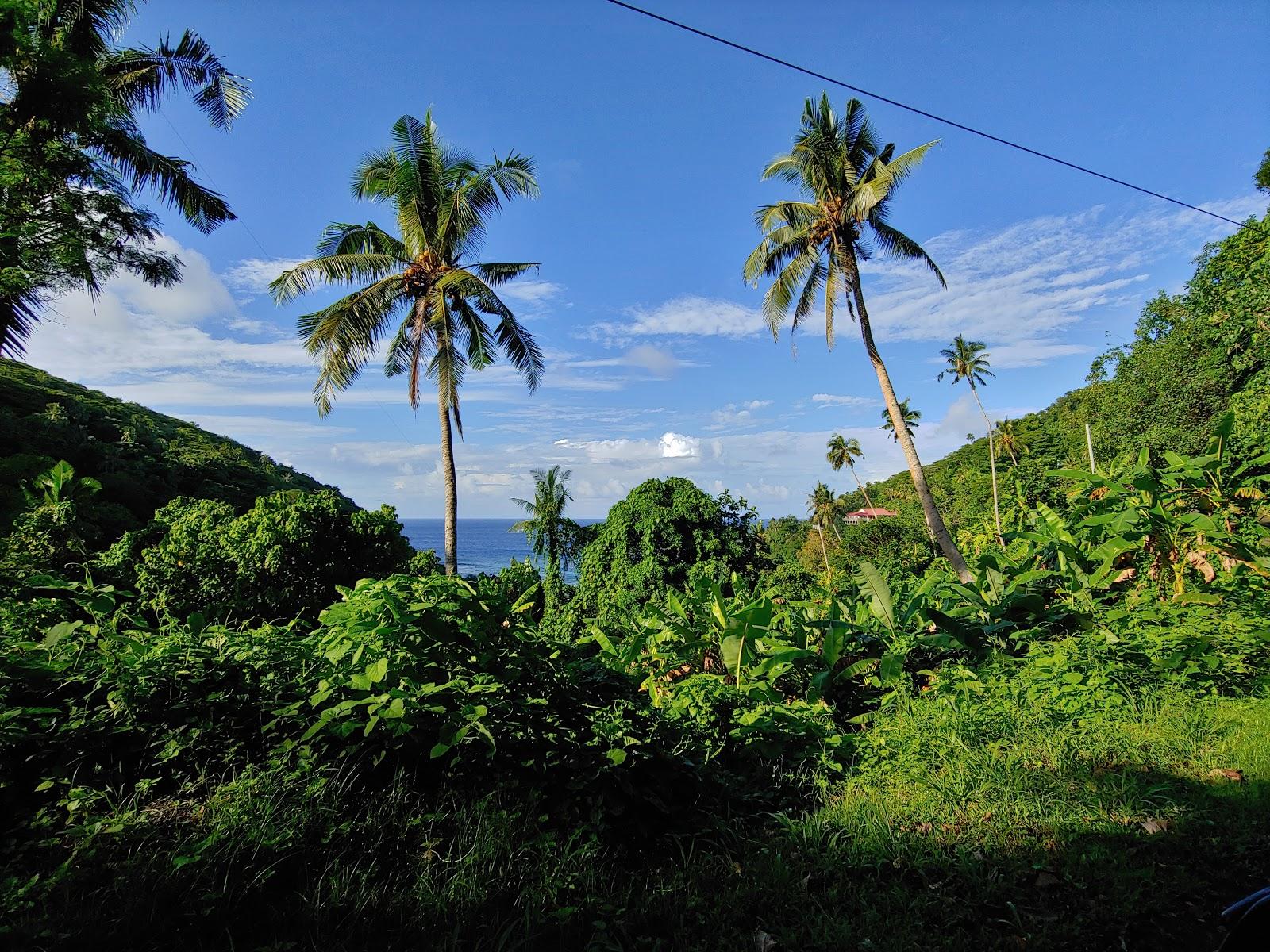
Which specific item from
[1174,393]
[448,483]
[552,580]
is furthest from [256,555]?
[1174,393]

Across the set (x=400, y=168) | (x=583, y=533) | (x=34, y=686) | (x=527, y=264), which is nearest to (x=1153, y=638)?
(x=34, y=686)

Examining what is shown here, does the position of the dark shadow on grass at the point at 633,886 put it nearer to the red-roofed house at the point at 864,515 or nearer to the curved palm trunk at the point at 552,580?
the curved palm trunk at the point at 552,580

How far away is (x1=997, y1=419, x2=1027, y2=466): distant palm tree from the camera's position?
3934 cm

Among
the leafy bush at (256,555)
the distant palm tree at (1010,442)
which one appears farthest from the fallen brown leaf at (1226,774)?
the distant palm tree at (1010,442)

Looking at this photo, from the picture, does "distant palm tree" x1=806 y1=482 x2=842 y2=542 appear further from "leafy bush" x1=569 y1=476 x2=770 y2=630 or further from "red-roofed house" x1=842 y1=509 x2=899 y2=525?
"leafy bush" x1=569 y1=476 x2=770 y2=630

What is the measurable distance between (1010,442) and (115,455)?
151ft

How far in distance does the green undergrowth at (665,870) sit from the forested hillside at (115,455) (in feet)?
28.3

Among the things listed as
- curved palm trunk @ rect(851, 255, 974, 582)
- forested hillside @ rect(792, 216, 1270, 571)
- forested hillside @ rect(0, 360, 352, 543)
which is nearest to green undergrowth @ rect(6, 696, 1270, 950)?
forested hillside @ rect(792, 216, 1270, 571)

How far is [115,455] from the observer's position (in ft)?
65.4

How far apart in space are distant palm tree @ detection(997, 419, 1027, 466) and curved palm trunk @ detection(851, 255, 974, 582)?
29948 millimetres

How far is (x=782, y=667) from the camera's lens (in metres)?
4.17

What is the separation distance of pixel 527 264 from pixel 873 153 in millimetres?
8817

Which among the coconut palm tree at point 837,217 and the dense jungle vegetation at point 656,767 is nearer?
the dense jungle vegetation at point 656,767

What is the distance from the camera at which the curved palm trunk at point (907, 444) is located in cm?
1318
